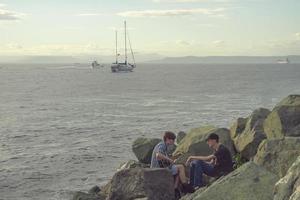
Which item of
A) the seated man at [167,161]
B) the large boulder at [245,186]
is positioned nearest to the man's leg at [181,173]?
the seated man at [167,161]

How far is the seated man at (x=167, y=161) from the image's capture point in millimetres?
13641

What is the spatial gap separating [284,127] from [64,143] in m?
19.9

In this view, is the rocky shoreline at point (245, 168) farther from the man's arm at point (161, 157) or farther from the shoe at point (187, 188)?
the man's arm at point (161, 157)

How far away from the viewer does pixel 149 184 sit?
13.0m

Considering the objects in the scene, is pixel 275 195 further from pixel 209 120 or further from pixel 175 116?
pixel 175 116

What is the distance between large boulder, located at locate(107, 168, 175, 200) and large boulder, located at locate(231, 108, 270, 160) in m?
4.76

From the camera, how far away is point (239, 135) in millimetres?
18641

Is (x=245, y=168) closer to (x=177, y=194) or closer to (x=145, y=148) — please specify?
(x=177, y=194)

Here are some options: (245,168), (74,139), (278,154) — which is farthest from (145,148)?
(74,139)

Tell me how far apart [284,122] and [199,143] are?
3135 mm

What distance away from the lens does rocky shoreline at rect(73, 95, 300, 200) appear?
33.8ft

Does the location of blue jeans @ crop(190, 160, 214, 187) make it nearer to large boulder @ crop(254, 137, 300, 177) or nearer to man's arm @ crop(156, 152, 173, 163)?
man's arm @ crop(156, 152, 173, 163)

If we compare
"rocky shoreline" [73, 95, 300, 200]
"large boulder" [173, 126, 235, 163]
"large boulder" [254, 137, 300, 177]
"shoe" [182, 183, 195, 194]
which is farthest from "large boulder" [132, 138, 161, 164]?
"large boulder" [254, 137, 300, 177]

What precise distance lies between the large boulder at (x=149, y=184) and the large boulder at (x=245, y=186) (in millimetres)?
2459
